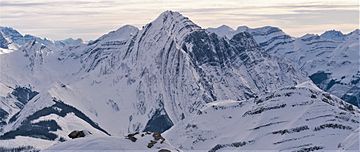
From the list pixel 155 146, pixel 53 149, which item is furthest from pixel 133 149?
pixel 53 149

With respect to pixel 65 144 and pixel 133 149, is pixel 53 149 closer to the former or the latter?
pixel 65 144

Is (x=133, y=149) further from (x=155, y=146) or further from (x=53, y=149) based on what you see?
(x=53, y=149)

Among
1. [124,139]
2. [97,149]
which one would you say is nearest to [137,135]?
[124,139]

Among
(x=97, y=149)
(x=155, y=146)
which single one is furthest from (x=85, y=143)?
(x=155, y=146)

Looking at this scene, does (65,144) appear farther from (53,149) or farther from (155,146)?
(155,146)

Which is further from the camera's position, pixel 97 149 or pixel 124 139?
pixel 124 139

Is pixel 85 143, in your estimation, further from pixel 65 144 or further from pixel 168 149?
pixel 168 149

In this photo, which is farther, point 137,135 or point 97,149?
point 137,135
